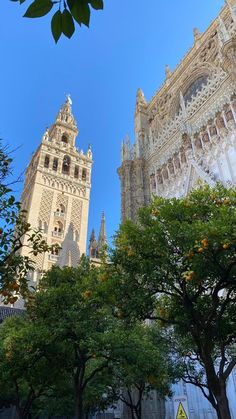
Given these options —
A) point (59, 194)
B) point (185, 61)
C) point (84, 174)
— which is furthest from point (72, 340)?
point (84, 174)

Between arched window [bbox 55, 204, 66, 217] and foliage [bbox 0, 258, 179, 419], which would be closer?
foliage [bbox 0, 258, 179, 419]

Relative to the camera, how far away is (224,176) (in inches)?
666

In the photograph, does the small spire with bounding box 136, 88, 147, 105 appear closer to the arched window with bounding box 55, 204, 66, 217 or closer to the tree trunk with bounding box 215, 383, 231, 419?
the arched window with bounding box 55, 204, 66, 217

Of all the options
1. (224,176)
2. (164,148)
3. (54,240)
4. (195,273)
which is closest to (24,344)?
(195,273)

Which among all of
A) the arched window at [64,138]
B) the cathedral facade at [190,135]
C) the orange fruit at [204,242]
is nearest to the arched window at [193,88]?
the cathedral facade at [190,135]

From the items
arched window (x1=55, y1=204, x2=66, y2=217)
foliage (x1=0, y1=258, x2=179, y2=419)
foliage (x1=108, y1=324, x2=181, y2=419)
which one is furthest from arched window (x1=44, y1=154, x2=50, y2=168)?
foliage (x1=0, y1=258, x2=179, y2=419)

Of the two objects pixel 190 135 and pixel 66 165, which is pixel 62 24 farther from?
pixel 66 165

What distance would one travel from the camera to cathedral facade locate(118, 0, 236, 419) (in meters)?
16.9

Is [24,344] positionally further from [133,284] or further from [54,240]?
[54,240]

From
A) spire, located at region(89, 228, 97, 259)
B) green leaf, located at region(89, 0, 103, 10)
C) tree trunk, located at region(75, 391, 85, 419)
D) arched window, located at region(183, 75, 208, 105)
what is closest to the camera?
green leaf, located at region(89, 0, 103, 10)

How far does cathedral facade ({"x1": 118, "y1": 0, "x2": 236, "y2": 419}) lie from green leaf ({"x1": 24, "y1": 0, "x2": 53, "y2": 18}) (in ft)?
48.6

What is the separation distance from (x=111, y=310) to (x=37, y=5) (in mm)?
8111

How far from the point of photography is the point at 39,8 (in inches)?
67.6

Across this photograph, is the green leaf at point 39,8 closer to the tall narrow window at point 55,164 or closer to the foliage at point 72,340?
the foliage at point 72,340
